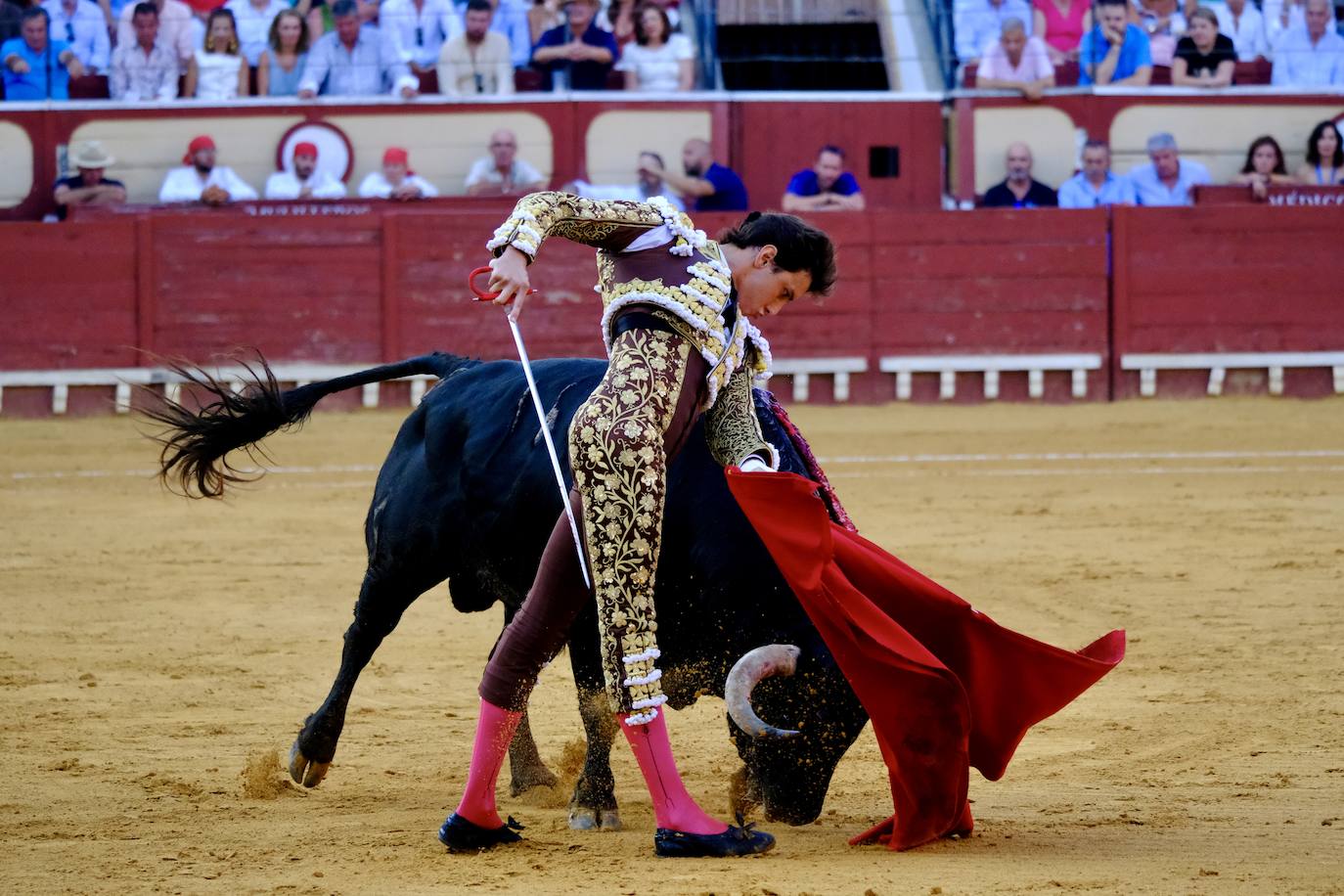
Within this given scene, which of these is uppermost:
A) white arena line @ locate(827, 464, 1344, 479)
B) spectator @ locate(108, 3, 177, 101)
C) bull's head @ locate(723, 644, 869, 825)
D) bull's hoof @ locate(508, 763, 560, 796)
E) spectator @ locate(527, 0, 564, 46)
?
spectator @ locate(527, 0, 564, 46)

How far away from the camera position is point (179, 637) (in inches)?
183

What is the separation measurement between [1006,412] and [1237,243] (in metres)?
1.67

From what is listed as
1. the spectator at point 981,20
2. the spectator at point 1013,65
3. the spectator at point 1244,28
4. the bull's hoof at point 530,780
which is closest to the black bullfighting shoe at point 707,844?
the bull's hoof at point 530,780

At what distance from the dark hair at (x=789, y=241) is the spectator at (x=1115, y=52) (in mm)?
7986

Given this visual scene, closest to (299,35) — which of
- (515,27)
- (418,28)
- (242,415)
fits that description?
(418,28)

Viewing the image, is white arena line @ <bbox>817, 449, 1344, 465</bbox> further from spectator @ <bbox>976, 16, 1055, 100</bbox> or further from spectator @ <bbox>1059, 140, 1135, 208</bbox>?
spectator @ <bbox>976, 16, 1055, 100</bbox>

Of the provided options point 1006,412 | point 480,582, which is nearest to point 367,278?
point 1006,412

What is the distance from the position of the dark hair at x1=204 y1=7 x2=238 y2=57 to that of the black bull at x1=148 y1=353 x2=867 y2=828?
22.3 ft

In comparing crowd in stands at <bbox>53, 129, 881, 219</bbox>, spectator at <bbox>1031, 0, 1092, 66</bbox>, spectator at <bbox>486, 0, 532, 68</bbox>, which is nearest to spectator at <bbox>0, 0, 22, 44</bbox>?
crowd in stands at <bbox>53, 129, 881, 219</bbox>

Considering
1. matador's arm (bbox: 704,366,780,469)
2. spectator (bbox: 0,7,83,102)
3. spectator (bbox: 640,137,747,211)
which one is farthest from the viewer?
spectator (bbox: 0,7,83,102)

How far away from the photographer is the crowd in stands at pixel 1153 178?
973 centimetres

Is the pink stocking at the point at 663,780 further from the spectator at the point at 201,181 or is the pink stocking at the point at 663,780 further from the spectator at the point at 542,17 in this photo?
the spectator at the point at 542,17

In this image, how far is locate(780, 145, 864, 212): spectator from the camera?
953 centimetres

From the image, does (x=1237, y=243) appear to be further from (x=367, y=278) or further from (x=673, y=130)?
(x=367, y=278)
